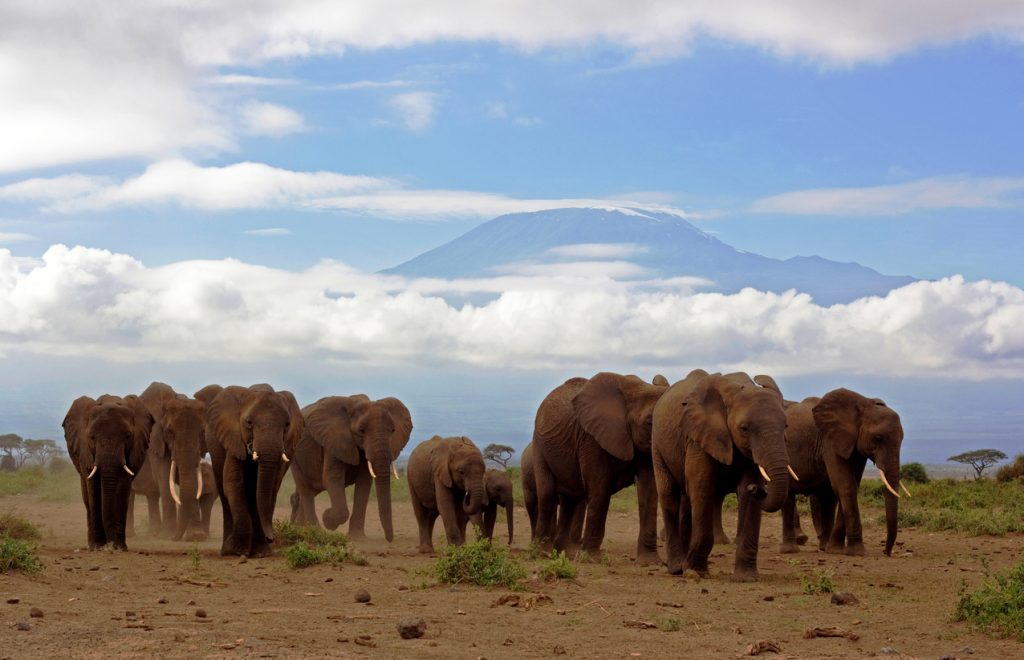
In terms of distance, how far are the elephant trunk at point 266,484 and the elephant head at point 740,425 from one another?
22.0 feet

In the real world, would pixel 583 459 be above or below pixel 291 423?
below

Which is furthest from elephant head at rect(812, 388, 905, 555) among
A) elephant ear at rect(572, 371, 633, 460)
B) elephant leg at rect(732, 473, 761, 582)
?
elephant leg at rect(732, 473, 761, 582)

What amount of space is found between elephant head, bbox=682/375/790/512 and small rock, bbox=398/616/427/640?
18.1ft

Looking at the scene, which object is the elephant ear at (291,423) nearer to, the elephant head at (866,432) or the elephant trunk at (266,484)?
the elephant trunk at (266,484)

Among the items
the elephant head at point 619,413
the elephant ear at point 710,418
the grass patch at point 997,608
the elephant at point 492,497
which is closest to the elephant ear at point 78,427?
the elephant at point 492,497

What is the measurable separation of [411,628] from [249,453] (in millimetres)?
8422

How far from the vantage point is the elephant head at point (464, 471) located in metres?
22.6

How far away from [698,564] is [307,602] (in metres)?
5.56

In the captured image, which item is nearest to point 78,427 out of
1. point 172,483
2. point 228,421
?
point 172,483

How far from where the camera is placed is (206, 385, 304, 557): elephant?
65.5 feet

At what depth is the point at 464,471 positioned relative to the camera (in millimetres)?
22781

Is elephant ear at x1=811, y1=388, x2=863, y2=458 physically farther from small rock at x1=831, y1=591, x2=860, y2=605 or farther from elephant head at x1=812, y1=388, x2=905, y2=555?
small rock at x1=831, y1=591, x2=860, y2=605

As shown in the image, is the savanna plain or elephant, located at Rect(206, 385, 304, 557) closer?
the savanna plain

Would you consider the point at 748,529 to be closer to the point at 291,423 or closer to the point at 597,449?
the point at 597,449
